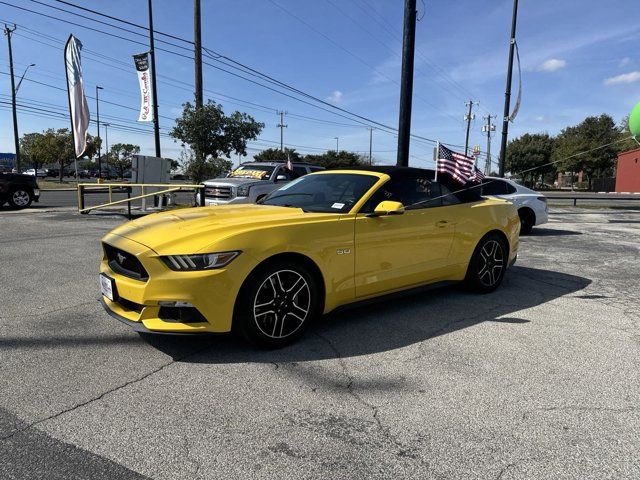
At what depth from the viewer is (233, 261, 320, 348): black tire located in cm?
365

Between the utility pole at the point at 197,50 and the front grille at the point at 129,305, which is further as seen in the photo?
the utility pole at the point at 197,50

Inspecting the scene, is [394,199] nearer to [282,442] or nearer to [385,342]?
[385,342]

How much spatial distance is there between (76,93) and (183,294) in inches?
661

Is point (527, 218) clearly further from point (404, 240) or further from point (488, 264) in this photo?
point (404, 240)

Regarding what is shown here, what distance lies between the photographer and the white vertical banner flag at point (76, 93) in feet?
56.2

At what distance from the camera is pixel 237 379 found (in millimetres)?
3346

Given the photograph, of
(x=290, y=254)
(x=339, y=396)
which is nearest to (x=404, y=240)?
(x=290, y=254)

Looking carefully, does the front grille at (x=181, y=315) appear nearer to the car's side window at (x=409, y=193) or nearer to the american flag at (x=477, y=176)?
the car's side window at (x=409, y=193)

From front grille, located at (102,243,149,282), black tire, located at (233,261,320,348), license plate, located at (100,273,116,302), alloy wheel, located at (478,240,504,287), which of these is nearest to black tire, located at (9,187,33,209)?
front grille, located at (102,243,149,282)

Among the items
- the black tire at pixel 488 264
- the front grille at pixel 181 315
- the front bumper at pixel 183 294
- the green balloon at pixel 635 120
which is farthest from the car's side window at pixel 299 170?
the green balloon at pixel 635 120

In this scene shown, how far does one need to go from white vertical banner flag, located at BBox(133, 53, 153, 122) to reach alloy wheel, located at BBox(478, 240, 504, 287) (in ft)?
53.6

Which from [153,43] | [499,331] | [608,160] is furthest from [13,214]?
[608,160]

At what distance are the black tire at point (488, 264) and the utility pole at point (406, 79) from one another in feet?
17.7

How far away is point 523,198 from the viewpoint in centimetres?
1153
